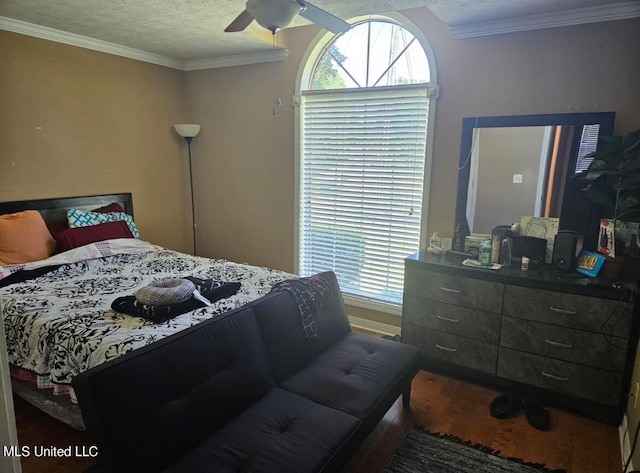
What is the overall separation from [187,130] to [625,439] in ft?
13.7

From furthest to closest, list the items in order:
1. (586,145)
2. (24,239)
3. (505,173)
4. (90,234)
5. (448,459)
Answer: (90,234) < (24,239) < (505,173) < (586,145) < (448,459)

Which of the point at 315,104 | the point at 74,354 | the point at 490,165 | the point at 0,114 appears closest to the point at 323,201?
the point at 315,104

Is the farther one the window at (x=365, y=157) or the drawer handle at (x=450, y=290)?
the window at (x=365, y=157)

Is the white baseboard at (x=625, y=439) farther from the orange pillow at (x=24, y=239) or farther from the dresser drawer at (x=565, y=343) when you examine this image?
the orange pillow at (x=24, y=239)

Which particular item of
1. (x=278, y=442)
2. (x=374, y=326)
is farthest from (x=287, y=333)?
(x=374, y=326)

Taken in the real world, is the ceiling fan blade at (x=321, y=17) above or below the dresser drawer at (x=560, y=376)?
above

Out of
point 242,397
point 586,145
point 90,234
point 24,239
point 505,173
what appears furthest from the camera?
point 90,234

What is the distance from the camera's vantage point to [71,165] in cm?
353

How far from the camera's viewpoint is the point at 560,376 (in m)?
2.47

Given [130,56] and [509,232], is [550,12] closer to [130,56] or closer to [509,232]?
[509,232]

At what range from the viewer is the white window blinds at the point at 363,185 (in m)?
3.29

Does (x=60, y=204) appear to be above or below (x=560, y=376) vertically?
above

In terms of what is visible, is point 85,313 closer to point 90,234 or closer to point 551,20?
point 90,234

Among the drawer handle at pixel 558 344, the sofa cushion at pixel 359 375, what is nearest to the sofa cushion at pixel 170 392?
the sofa cushion at pixel 359 375
